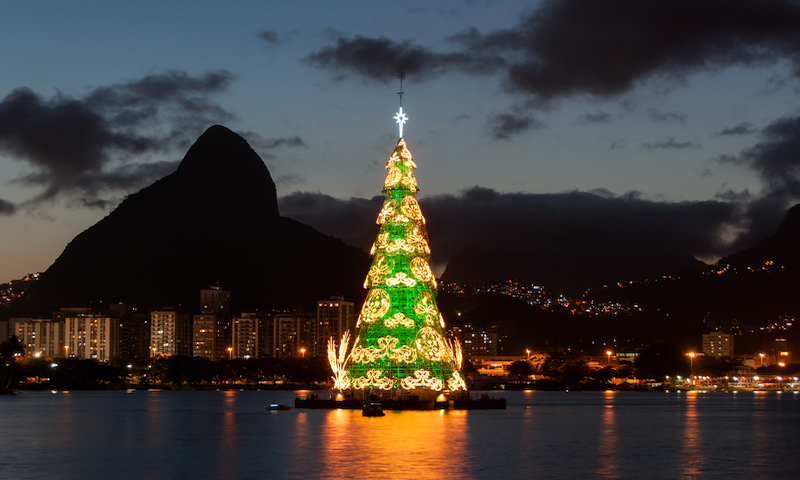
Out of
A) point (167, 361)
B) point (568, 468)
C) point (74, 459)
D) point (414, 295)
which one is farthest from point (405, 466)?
point (167, 361)

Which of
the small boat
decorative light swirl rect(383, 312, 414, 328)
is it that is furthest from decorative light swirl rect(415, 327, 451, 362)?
the small boat

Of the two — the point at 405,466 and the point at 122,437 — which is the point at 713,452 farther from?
the point at 122,437

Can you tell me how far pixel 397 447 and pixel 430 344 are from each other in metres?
15.1

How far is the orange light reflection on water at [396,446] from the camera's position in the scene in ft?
112

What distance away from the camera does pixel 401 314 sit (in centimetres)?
5559

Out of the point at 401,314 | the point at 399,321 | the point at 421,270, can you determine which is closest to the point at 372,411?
the point at 399,321

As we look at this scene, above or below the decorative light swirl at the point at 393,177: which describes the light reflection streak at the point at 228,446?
below

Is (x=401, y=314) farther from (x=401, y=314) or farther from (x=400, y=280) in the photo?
(x=400, y=280)

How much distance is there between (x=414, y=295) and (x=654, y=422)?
74.0ft

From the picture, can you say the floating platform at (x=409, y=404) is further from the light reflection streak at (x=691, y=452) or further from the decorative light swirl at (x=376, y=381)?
the light reflection streak at (x=691, y=452)

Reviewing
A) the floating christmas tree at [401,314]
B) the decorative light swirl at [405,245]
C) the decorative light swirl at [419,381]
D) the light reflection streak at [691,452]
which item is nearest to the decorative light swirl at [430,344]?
the floating christmas tree at [401,314]

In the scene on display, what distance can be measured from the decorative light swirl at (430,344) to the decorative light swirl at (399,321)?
0.77m

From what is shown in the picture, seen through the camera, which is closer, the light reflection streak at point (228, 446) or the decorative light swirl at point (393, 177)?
the light reflection streak at point (228, 446)

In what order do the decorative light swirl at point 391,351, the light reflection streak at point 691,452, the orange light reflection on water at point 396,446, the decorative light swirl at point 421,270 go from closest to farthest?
the orange light reflection on water at point 396,446 → the light reflection streak at point 691,452 → the decorative light swirl at point 391,351 → the decorative light swirl at point 421,270
